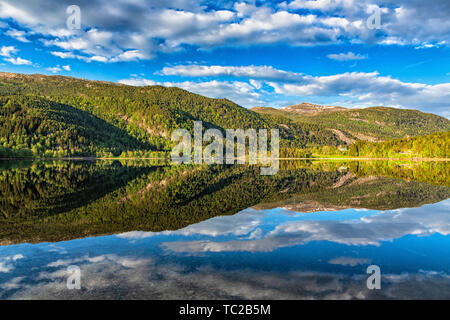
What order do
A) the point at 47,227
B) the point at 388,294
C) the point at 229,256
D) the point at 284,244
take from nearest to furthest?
the point at 388,294
the point at 229,256
the point at 284,244
the point at 47,227

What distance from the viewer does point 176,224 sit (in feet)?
59.5

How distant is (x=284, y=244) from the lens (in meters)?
14.1

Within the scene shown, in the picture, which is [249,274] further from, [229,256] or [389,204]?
[389,204]

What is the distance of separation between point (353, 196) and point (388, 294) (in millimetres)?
23943

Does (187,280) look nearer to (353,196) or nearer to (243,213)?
(243,213)

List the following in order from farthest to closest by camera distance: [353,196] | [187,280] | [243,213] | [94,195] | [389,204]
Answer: [353,196] < [94,195] < [389,204] < [243,213] < [187,280]

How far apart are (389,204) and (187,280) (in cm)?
2272

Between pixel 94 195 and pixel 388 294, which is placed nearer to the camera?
pixel 388 294
